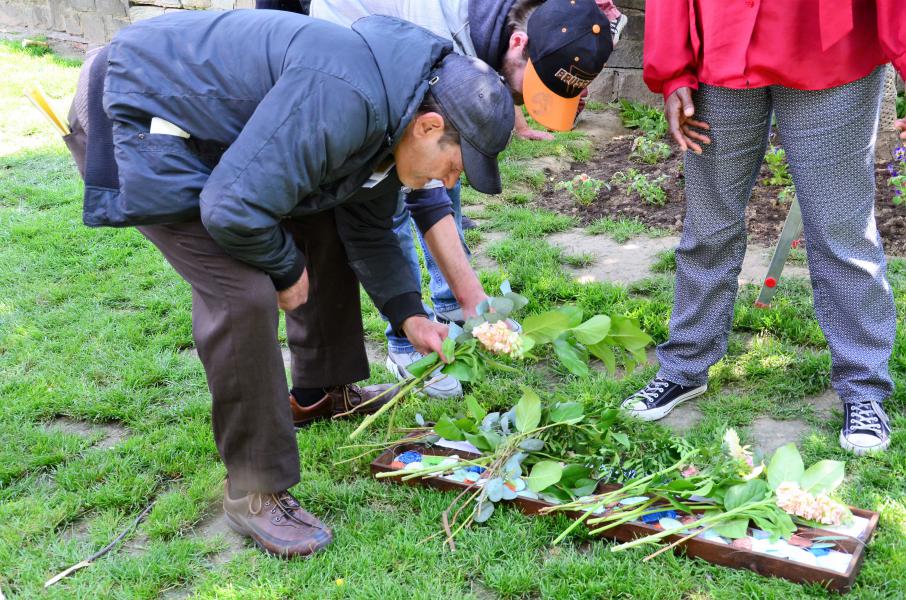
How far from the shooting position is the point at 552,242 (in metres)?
4.89

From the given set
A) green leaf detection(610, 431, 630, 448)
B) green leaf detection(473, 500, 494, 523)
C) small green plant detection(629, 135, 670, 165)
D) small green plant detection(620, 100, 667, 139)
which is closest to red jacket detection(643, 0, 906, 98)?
green leaf detection(610, 431, 630, 448)

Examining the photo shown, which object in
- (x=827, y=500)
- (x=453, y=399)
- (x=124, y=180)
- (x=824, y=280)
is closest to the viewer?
(x=124, y=180)

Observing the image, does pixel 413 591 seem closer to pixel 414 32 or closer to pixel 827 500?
pixel 827 500

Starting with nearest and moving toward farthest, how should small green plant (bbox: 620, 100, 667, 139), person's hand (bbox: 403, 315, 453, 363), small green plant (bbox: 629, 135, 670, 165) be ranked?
person's hand (bbox: 403, 315, 453, 363) → small green plant (bbox: 629, 135, 670, 165) → small green plant (bbox: 620, 100, 667, 139)

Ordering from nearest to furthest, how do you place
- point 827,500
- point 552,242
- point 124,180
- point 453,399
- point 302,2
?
1. point 124,180
2. point 827,500
3. point 302,2
4. point 453,399
5. point 552,242

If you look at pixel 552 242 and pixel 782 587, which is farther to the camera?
pixel 552 242

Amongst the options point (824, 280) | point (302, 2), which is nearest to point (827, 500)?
point (824, 280)

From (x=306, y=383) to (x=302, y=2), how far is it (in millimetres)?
1400

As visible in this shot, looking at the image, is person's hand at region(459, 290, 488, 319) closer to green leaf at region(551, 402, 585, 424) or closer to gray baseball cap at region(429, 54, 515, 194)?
green leaf at region(551, 402, 585, 424)

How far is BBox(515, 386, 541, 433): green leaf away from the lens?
107 inches

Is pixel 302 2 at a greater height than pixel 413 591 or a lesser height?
greater

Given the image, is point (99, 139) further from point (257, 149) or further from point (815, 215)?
point (815, 215)

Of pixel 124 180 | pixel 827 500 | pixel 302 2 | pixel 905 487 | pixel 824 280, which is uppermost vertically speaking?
pixel 302 2

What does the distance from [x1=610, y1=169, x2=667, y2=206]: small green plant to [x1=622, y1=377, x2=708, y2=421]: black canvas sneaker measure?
2221 millimetres
